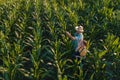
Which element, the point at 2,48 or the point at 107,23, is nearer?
the point at 2,48

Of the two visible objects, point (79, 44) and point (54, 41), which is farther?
point (54, 41)

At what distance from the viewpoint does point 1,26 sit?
1110cm

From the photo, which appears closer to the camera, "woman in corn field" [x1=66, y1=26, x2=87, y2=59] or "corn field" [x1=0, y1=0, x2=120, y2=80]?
"corn field" [x1=0, y1=0, x2=120, y2=80]

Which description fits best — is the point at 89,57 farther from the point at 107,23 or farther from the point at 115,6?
the point at 115,6

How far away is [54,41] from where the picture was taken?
10.4 metres

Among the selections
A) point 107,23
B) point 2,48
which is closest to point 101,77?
point 2,48

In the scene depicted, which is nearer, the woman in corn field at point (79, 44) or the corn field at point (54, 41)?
the corn field at point (54, 41)

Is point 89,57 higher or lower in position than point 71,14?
lower

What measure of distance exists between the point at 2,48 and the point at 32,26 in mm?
2755

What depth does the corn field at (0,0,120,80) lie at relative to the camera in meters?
8.33

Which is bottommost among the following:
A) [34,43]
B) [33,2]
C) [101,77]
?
[101,77]

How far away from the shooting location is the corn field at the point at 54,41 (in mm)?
8328

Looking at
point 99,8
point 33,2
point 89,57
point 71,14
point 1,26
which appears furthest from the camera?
point 33,2

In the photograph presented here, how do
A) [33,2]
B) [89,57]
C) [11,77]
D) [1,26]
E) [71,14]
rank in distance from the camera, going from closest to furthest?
[11,77] → [89,57] → [1,26] → [71,14] → [33,2]
